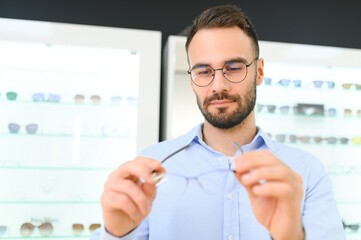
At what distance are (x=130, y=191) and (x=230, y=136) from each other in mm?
538

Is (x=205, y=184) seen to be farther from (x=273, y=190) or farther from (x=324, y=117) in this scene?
(x=324, y=117)

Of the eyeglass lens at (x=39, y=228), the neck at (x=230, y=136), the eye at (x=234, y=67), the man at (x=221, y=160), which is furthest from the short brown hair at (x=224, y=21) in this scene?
the eyeglass lens at (x=39, y=228)

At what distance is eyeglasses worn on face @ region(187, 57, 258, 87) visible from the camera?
1249mm

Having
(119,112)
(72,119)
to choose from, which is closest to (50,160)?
(72,119)

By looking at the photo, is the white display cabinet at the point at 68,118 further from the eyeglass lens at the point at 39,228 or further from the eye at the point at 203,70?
the eye at the point at 203,70

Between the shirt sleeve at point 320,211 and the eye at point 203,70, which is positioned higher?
the eye at point 203,70

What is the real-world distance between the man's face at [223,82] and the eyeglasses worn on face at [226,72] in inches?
0.5

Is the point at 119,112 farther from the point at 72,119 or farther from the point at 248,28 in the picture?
the point at 248,28

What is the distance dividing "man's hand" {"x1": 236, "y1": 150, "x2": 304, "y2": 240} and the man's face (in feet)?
1.37

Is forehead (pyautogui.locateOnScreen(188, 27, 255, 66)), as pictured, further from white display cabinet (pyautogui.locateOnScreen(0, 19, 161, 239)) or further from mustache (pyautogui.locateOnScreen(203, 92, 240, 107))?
white display cabinet (pyautogui.locateOnScreen(0, 19, 161, 239))

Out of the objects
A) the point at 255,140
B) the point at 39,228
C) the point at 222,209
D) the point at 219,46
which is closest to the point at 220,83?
the point at 219,46

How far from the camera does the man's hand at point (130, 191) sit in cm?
88

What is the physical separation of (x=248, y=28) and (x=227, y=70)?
0.19 m

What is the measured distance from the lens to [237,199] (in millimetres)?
1225
